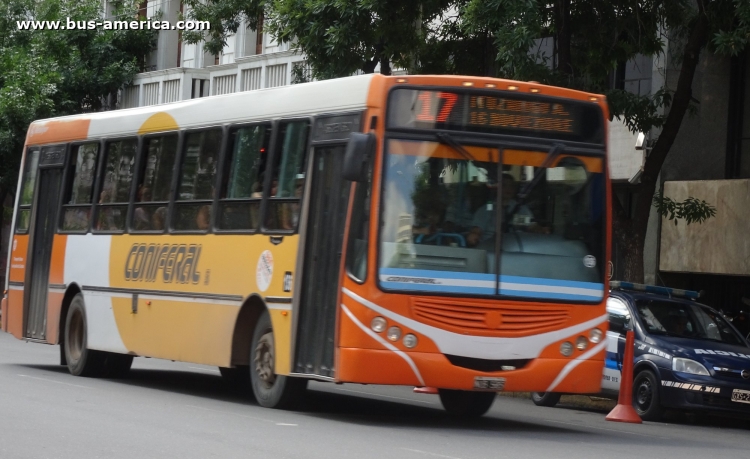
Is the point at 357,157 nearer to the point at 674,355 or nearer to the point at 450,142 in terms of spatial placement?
the point at 450,142

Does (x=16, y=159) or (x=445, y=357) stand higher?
(x=16, y=159)

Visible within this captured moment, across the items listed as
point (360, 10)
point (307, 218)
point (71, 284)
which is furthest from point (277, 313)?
point (360, 10)

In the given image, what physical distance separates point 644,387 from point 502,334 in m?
5.35

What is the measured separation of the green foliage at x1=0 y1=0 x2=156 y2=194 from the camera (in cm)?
3528

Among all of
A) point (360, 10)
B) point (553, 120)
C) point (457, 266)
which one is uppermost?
point (360, 10)

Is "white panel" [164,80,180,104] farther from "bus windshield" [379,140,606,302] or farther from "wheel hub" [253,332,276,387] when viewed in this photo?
"bus windshield" [379,140,606,302]

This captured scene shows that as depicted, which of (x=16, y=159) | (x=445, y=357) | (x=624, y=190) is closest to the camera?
(x=445, y=357)

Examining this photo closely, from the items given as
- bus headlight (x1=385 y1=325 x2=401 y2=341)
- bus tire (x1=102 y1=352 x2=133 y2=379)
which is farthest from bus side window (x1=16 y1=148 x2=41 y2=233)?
bus headlight (x1=385 y1=325 x2=401 y2=341)

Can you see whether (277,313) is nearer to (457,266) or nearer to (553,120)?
(457,266)

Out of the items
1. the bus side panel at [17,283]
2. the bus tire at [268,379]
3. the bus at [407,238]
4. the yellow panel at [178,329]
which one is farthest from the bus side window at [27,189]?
the bus tire at [268,379]

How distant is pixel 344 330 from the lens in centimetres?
1144

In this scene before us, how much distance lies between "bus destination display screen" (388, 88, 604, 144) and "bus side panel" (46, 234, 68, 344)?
7228 millimetres

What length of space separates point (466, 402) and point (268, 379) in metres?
2.03

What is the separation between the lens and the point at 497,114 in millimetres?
11781
